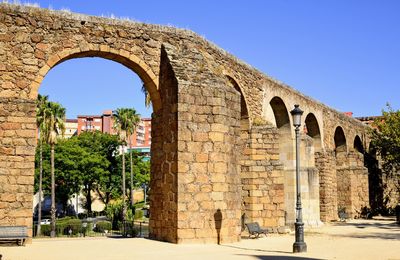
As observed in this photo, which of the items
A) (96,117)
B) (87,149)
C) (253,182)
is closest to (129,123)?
(87,149)

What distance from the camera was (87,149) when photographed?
4603 centimetres

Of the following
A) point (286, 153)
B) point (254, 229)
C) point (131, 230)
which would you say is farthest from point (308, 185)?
point (131, 230)

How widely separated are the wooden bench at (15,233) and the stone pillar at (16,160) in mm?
267

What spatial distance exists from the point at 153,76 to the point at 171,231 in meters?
4.13

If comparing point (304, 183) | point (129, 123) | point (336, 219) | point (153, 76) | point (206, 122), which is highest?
point (129, 123)

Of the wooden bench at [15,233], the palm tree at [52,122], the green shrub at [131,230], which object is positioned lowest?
the green shrub at [131,230]

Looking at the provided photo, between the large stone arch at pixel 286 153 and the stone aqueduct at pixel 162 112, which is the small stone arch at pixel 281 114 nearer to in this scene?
the large stone arch at pixel 286 153

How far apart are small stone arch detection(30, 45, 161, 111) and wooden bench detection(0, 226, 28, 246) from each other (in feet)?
10.1

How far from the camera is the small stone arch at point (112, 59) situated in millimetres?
11570

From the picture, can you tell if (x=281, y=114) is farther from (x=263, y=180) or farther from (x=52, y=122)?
(x=52, y=122)

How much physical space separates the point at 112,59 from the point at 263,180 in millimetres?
6688

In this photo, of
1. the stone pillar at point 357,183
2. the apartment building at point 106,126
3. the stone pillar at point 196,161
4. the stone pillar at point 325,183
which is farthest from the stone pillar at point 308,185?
the apartment building at point 106,126

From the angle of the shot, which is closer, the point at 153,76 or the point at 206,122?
the point at 206,122

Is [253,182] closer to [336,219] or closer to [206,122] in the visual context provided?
[206,122]
